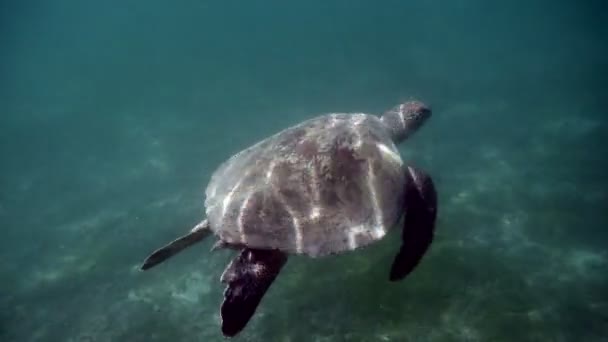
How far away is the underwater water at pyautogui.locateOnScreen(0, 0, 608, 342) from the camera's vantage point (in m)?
11.6

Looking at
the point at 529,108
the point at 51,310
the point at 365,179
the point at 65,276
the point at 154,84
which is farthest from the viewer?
the point at 154,84

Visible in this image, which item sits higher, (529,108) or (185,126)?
(185,126)

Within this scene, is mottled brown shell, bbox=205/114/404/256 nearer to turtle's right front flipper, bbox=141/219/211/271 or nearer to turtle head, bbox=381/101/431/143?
turtle's right front flipper, bbox=141/219/211/271

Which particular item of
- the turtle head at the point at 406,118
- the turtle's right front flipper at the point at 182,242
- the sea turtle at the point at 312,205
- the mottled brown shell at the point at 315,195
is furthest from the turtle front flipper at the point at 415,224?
the turtle's right front flipper at the point at 182,242

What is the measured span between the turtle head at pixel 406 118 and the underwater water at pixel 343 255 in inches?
218

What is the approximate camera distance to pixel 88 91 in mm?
40531

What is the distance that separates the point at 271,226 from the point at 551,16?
219 ft

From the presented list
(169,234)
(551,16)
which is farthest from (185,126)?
(551,16)

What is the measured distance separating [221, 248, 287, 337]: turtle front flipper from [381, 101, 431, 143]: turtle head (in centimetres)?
381

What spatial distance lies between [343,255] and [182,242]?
727cm

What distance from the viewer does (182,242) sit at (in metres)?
6.79

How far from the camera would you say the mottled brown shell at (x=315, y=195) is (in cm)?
487

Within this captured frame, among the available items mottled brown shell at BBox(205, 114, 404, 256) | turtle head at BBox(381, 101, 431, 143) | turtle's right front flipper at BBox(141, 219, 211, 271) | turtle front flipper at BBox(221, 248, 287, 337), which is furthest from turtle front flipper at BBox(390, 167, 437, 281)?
turtle's right front flipper at BBox(141, 219, 211, 271)

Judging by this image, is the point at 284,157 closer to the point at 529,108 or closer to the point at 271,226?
the point at 271,226
